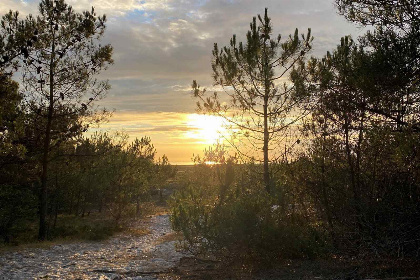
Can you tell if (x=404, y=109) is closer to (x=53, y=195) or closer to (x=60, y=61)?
(x=60, y=61)

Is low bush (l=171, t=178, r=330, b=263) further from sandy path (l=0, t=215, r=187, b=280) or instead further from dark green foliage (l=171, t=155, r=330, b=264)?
sandy path (l=0, t=215, r=187, b=280)

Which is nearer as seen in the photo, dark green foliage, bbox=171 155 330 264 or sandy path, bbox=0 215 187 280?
dark green foliage, bbox=171 155 330 264

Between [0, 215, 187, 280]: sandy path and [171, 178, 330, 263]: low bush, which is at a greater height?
[171, 178, 330, 263]: low bush

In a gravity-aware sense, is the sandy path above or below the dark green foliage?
below

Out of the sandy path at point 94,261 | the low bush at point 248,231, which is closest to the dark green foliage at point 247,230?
the low bush at point 248,231

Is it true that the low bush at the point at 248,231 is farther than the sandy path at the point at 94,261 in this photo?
No

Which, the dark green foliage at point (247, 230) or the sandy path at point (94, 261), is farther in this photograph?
the sandy path at point (94, 261)

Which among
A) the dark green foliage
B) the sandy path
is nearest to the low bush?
the dark green foliage

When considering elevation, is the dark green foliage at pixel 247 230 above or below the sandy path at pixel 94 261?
above

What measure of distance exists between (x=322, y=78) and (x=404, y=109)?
2.99 m

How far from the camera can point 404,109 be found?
934cm

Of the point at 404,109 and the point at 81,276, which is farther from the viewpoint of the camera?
the point at 81,276

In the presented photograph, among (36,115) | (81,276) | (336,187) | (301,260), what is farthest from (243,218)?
(36,115)

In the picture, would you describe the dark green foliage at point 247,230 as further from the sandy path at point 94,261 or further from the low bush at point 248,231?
the sandy path at point 94,261
